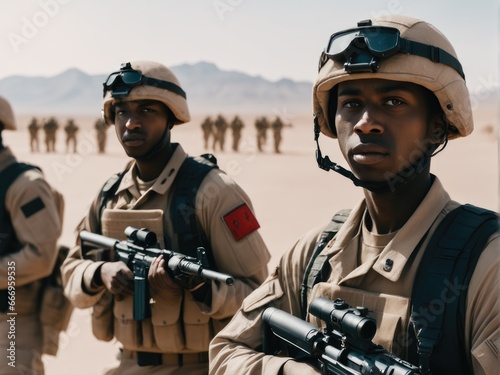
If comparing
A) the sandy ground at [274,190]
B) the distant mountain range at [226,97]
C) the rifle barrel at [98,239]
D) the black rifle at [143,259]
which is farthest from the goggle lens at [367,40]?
the distant mountain range at [226,97]

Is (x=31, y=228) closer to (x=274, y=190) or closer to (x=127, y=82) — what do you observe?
(x=127, y=82)

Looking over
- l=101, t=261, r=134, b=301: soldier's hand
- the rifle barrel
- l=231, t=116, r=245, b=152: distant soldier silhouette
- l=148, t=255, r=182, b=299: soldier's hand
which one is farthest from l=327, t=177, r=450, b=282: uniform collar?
l=231, t=116, r=245, b=152: distant soldier silhouette

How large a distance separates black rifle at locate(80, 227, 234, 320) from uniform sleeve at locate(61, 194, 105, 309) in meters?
0.21

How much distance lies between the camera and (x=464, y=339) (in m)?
2.20

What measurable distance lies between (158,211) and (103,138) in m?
33.9

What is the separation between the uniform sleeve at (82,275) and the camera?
4.35 meters

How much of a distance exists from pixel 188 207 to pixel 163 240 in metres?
0.25

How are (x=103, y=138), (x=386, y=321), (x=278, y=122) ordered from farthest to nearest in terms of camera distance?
1. (x=103, y=138)
2. (x=278, y=122)
3. (x=386, y=321)

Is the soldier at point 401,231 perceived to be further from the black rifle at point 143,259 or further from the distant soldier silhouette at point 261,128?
the distant soldier silhouette at point 261,128

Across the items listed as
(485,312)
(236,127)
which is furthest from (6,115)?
(236,127)

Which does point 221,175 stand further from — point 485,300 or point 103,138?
point 103,138

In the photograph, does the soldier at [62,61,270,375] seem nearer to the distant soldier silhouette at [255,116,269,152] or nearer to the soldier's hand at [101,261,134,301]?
the soldier's hand at [101,261,134,301]

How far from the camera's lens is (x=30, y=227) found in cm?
518

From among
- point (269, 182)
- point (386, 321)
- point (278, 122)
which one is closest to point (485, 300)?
point (386, 321)
